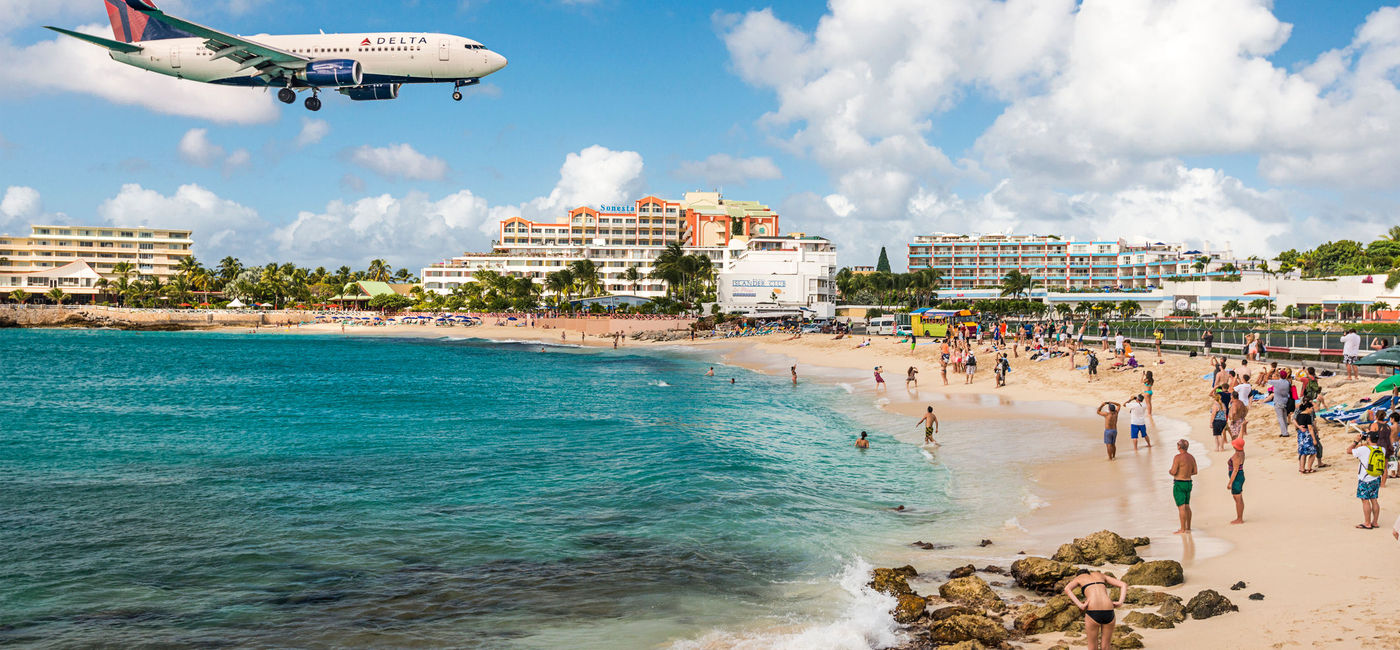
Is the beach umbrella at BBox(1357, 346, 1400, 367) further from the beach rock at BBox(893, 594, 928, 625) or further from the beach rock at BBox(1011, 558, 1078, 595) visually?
the beach rock at BBox(893, 594, 928, 625)

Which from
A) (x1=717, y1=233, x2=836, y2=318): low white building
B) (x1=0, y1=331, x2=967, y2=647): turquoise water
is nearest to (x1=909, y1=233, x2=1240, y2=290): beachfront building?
(x1=717, y1=233, x2=836, y2=318): low white building

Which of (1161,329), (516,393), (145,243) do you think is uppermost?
(145,243)

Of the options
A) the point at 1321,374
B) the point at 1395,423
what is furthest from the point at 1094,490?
the point at 1321,374

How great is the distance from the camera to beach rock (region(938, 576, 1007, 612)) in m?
10.9

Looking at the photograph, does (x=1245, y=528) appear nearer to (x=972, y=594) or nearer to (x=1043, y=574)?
(x=1043, y=574)

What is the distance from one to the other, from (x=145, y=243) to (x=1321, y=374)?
178m

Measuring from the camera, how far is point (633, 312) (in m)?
110

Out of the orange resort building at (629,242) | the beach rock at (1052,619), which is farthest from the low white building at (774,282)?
the beach rock at (1052,619)

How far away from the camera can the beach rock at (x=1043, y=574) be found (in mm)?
11572

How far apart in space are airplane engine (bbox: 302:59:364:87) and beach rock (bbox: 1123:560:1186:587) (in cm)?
3145

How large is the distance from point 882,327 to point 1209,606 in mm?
69293

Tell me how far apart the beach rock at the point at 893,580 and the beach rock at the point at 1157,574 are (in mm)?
2915

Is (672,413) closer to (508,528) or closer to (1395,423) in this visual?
(508,528)

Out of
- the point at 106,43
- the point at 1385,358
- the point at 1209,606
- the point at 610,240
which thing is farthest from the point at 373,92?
the point at 610,240
